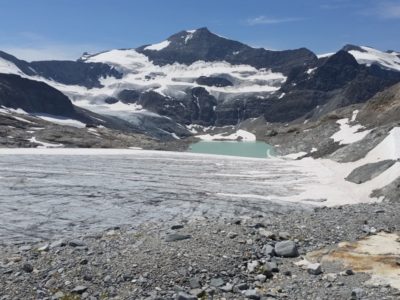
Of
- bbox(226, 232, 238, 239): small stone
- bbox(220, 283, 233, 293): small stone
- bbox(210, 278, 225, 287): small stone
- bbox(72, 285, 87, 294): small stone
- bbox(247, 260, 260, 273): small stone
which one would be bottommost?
bbox(72, 285, 87, 294): small stone

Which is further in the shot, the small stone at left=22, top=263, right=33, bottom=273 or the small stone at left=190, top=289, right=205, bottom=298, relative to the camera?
the small stone at left=22, top=263, right=33, bottom=273

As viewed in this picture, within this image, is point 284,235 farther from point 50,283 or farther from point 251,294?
point 50,283

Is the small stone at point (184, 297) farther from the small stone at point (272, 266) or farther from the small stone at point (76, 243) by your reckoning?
the small stone at point (76, 243)

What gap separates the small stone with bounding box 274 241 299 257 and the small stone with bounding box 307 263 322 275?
4.66 ft

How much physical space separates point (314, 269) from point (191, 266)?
392 cm

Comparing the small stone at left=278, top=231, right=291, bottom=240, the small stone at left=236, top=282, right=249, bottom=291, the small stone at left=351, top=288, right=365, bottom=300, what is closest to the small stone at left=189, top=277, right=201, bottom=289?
the small stone at left=236, top=282, right=249, bottom=291

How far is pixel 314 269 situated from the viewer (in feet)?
51.2

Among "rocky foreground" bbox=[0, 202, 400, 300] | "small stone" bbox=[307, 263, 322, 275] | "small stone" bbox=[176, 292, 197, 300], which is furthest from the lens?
"small stone" bbox=[307, 263, 322, 275]

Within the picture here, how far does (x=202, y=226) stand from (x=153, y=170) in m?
28.4

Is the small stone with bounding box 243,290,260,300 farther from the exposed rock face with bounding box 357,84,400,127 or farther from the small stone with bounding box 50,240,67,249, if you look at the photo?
the exposed rock face with bounding box 357,84,400,127

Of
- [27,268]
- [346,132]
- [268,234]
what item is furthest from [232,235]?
[346,132]

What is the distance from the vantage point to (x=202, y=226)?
67.6 feet

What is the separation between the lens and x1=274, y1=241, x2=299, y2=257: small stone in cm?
1734

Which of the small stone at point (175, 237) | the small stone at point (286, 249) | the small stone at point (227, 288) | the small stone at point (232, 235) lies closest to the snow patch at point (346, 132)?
the small stone at point (232, 235)
